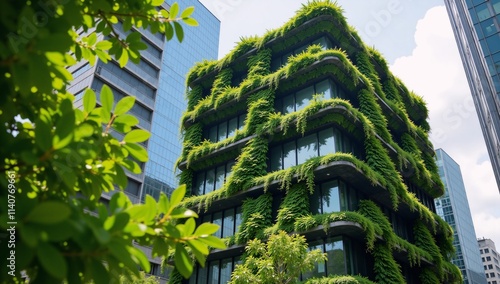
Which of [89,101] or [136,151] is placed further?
[136,151]

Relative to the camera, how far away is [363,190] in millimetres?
21031

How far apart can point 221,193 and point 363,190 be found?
7.85 m

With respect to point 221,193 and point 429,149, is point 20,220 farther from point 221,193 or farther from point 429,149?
point 429,149

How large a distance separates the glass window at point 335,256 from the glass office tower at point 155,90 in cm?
2275

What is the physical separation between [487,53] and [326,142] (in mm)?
31414

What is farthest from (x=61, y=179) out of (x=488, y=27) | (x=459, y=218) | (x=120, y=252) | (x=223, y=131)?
(x=459, y=218)

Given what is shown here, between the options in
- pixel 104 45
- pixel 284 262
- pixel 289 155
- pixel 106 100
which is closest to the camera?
pixel 106 100

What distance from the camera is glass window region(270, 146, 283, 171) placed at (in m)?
22.4

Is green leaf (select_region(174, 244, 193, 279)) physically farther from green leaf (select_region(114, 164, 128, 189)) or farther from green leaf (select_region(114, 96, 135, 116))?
green leaf (select_region(114, 96, 135, 116))

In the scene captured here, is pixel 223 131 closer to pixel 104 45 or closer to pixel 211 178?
pixel 211 178

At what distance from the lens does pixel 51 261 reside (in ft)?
5.17

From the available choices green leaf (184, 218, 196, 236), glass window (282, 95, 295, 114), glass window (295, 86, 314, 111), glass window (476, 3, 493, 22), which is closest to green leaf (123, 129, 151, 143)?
green leaf (184, 218, 196, 236)

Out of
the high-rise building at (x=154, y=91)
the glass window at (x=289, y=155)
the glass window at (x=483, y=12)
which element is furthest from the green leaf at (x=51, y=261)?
the glass window at (x=483, y=12)

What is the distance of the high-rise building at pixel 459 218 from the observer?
107562 mm
